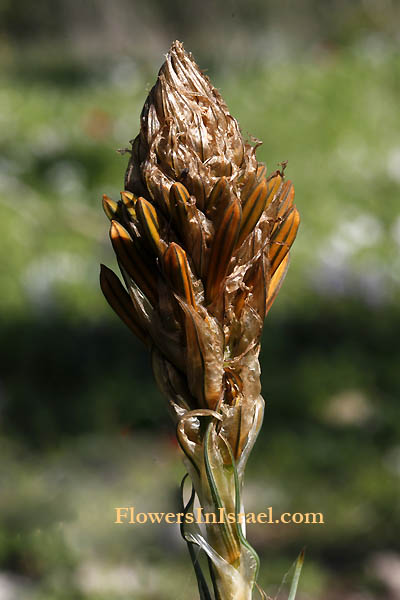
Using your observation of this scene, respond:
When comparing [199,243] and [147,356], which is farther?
[147,356]

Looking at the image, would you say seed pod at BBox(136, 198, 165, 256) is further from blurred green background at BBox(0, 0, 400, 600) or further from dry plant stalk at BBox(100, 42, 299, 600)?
blurred green background at BBox(0, 0, 400, 600)

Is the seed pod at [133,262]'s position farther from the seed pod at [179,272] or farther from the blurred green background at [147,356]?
the blurred green background at [147,356]

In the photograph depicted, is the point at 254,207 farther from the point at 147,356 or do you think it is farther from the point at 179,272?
the point at 147,356

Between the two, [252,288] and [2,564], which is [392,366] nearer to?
[2,564]

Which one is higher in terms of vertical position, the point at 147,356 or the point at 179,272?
the point at 147,356

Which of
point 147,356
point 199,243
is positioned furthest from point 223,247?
point 147,356

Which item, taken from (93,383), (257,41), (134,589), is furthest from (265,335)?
(257,41)

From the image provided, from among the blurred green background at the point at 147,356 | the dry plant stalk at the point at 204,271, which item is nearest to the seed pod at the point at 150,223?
the dry plant stalk at the point at 204,271
